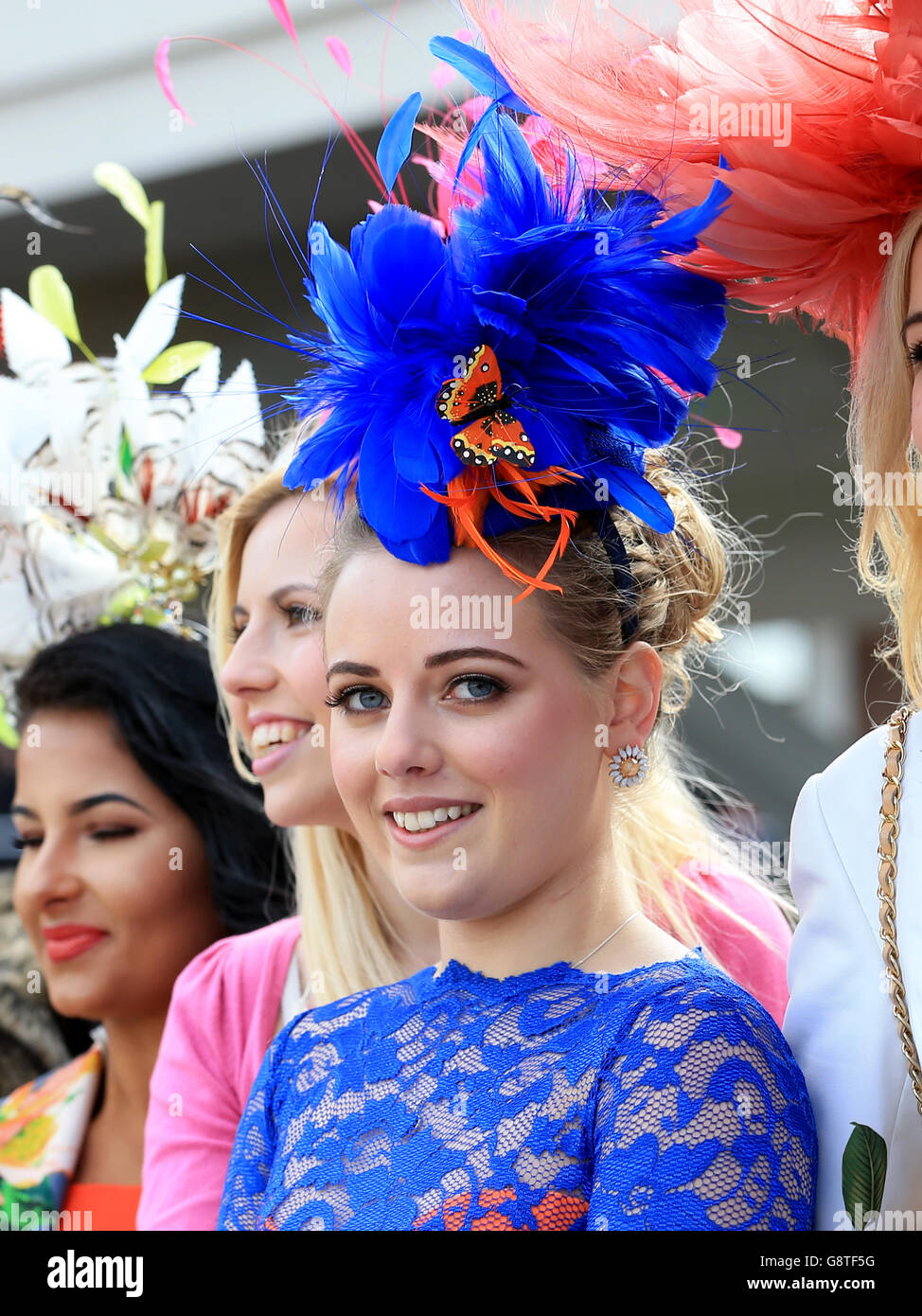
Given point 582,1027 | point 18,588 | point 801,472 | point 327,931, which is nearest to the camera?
point 582,1027

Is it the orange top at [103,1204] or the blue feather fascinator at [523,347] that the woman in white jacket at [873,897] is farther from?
the orange top at [103,1204]

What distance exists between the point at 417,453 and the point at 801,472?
6421mm

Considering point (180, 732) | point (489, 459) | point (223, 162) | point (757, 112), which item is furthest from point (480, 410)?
point (223, 162)

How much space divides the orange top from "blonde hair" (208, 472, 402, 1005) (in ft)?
2.10

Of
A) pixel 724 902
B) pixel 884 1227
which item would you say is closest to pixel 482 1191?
pixel 884 1227

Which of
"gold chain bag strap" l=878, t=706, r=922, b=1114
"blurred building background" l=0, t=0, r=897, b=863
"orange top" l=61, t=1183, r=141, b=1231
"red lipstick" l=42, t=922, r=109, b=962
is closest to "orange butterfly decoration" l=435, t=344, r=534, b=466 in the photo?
"gold chain bag strap" l=878, t=706, r=922, b=1114

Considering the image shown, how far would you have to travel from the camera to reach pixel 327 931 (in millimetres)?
2088

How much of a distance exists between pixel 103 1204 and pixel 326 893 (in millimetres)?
804

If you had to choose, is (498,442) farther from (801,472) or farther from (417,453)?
(801,472)

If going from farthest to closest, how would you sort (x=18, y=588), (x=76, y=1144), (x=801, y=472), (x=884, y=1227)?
(x=801, y=472) < (x=18, y=588) < (x=76, y=1144) < (x=884, y=1227)

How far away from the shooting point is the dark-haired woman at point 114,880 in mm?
2455

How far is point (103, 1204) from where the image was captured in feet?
7.97

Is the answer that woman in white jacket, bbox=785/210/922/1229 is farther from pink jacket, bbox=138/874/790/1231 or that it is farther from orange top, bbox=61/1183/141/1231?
orange top, bbox=61/1183/141/1231
